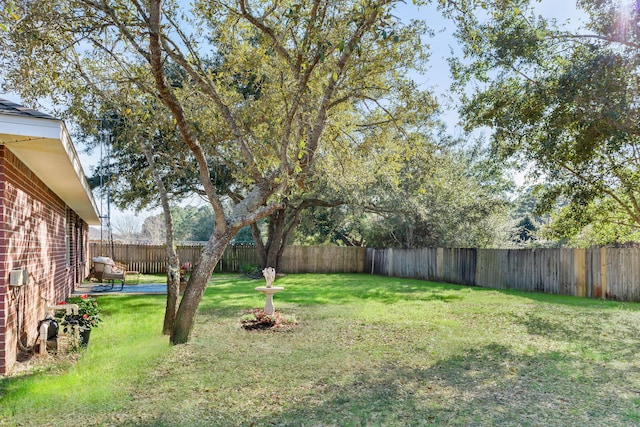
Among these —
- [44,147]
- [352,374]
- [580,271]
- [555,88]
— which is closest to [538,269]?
[580,271]

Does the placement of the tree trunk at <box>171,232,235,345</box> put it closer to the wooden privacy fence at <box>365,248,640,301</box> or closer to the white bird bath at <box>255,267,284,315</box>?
the white bird bath at <box>255,267,284,315</box>

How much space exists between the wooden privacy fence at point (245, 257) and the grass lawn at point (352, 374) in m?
11.7

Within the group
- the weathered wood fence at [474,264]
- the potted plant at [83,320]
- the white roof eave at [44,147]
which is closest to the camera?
the white roof eave at [44,147]

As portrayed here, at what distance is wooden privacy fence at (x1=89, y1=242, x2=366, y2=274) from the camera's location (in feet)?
66.6

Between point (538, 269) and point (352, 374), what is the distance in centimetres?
1035

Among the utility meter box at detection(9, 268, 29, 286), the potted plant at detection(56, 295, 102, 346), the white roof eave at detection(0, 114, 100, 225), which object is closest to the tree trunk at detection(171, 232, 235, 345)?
the potted plant at detection(56, 295, 102, 346)

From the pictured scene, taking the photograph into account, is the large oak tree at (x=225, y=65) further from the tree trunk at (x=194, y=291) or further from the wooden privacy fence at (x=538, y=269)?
the wooden privacy fence at (x=538, y=269)

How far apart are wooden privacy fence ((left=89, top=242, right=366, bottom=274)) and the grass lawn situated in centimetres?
1174

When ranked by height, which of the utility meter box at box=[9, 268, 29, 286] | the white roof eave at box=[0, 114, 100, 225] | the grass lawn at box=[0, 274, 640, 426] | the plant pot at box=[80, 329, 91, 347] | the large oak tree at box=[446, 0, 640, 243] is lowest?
the grass lawn at box=[0, 274, 640, 426]

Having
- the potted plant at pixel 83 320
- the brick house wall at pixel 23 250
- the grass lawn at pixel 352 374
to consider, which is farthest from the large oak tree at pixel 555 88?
the potted plant at pixel 83 320

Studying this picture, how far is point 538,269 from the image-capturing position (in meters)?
13.4

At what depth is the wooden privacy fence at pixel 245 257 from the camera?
20.3 meters

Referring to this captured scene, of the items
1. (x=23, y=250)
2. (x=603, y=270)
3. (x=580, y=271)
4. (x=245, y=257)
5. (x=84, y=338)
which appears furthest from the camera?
(x=245, y=257)

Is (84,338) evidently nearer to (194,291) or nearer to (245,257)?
(194,291)
